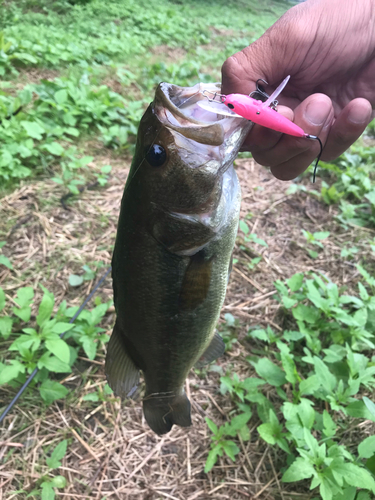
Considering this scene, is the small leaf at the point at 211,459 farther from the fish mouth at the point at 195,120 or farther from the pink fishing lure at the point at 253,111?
the pink fishing lure at the point at 253,111

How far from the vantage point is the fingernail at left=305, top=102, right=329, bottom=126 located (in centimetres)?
143

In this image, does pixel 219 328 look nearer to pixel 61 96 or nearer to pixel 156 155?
pixel 156 155

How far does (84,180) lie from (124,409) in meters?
2.52

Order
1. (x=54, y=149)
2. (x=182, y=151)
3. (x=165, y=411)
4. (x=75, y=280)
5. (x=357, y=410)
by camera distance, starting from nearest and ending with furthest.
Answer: (x=182, y=151)
(x=165, y=411)
(x=357, y=410)
(x=75, y=280)
(x=54, y=149)

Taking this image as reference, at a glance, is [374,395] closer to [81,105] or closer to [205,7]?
[81,105]

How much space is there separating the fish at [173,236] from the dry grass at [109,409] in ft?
2.58

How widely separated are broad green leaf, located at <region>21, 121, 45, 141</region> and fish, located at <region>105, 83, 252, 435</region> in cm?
281

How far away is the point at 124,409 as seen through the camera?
7.75ft

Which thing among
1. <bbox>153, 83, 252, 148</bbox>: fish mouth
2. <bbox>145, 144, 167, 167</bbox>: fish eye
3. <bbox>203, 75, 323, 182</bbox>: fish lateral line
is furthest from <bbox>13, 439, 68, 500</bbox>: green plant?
<bbox>203, 75, 323, 182</bbox>: fish lateral line

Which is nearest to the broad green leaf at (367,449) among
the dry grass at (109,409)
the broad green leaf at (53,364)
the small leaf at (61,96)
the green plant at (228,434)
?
the dry grass at (109,409)

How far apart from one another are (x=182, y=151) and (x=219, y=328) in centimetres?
185

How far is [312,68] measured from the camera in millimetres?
1707

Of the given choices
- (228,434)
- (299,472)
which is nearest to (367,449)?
(299,472)

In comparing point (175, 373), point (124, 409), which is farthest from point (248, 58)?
point (124, 409)
